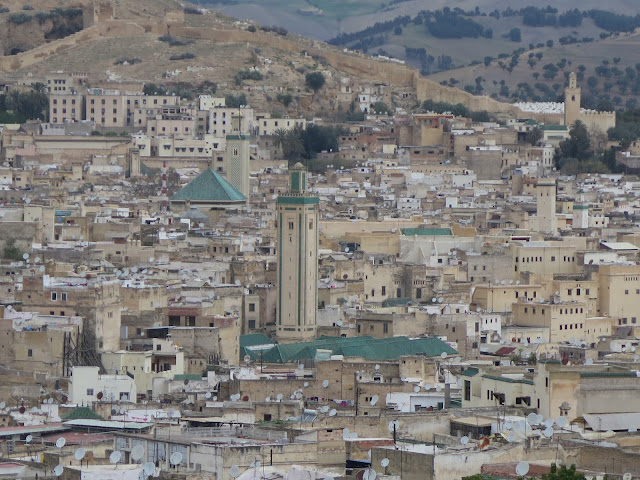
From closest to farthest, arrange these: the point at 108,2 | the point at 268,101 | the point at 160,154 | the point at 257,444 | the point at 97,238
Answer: the point at 257,444 < the point at 97,238 < the point at 160,154 < the point at 268,101 < the point at 108,2

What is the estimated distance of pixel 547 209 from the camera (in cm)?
6750

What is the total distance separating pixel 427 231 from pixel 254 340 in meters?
15.6

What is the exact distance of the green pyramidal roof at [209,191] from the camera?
69188mm

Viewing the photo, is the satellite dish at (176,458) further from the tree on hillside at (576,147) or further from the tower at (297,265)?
the tree on hillside at (576,147)

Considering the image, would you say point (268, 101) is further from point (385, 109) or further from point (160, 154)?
point (160, 154)

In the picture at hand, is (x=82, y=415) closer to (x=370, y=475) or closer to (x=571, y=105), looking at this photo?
(x=370, y=475)

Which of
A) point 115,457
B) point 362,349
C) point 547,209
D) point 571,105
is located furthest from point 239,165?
point 115,457

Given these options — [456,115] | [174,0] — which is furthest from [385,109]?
[174,0]

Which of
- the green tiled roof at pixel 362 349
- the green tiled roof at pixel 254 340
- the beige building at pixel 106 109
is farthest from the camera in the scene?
the beige building at pixel 106 109

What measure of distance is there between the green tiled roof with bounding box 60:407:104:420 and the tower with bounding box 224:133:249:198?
3803 centimetres

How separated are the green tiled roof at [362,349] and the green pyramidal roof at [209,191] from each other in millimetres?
22293

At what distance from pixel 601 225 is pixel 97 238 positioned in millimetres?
15835

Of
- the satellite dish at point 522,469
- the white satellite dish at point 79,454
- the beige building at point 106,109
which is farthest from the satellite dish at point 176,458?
the beige building at point 106,109

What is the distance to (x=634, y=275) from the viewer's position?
57.1m
